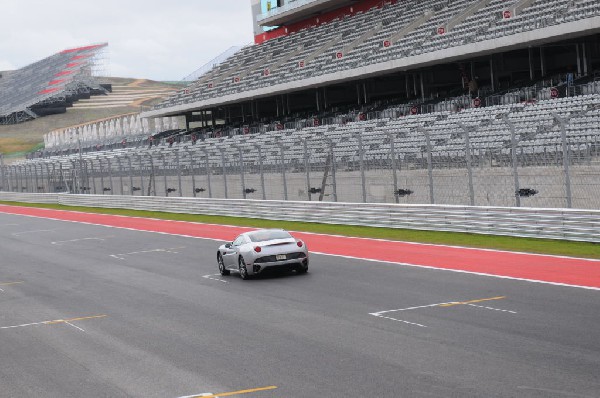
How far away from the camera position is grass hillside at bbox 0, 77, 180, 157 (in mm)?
128250

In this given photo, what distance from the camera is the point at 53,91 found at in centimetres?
13750

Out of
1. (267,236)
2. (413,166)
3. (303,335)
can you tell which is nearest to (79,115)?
(413,166)

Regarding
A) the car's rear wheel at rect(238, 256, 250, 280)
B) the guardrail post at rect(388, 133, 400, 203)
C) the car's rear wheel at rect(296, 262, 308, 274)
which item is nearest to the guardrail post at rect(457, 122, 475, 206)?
the guardrail post at rect(388, 133, 400, 203)

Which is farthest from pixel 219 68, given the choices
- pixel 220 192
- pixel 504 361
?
pixel 504 361

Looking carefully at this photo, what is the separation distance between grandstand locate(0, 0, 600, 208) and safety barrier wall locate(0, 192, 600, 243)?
14.5 inches

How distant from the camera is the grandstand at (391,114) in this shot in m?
25.7

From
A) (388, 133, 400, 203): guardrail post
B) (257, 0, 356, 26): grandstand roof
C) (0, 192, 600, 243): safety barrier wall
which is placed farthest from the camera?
(257, 0, 356, 26): grandstand roof

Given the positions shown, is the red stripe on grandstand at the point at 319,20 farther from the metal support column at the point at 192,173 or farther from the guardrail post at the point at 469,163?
the guardrail post at the point at 469,163

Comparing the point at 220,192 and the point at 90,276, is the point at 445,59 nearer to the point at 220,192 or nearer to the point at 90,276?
the point at 220,192

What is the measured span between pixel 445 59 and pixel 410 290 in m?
27.6

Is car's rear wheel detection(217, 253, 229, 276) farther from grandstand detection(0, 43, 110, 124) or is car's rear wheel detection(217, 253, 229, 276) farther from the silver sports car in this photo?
grandstand detection(0, 43, 110, 124)

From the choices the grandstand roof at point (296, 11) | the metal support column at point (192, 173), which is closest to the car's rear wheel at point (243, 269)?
the metal support column at point (192, 173)

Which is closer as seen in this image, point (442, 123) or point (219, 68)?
point (442, 123)

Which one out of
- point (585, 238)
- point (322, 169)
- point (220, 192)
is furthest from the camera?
point (220, 192)
